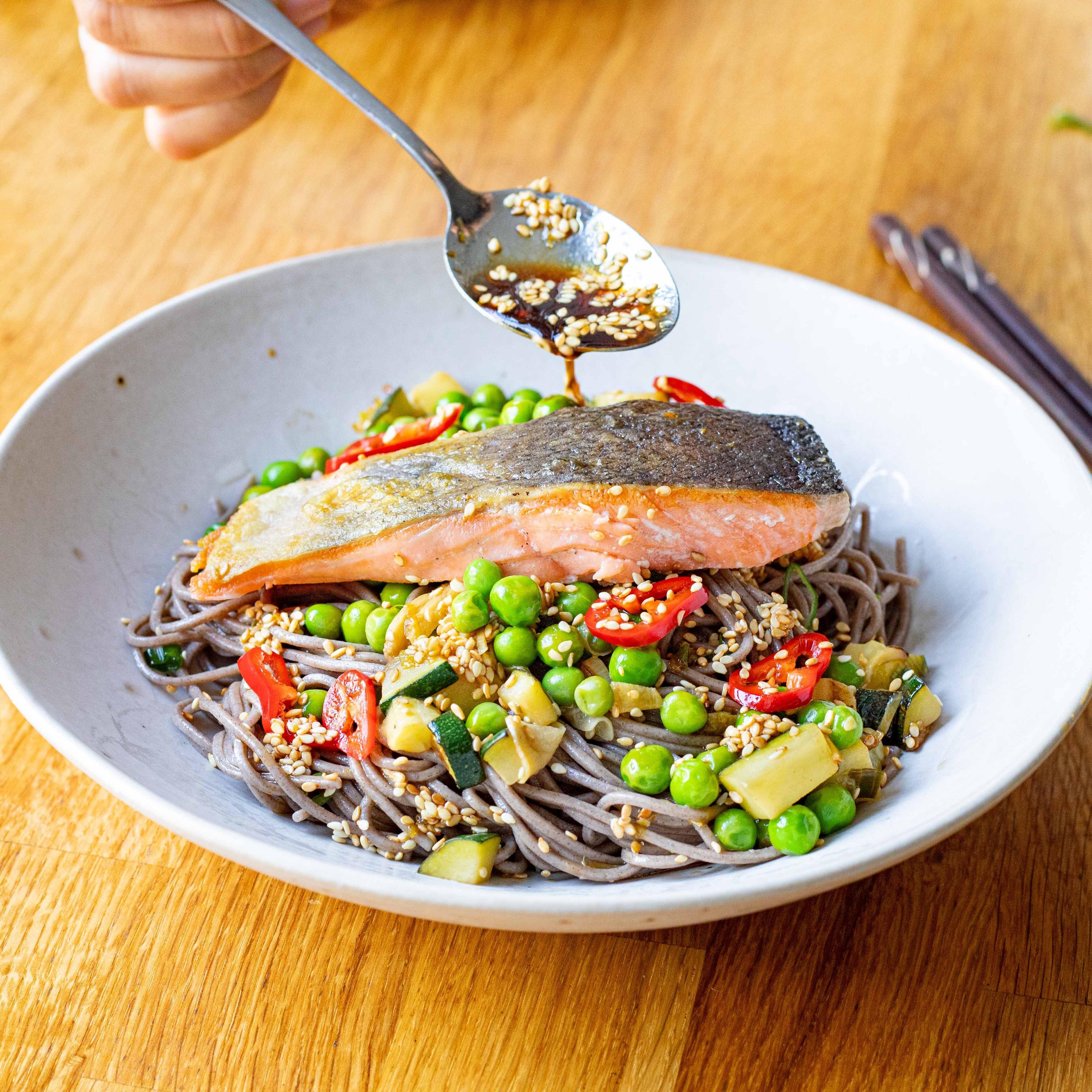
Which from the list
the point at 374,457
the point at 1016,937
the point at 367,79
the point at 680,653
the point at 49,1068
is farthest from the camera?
the point at 367,79

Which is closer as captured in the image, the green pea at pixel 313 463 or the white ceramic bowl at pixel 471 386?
the white ceramic bowl at pixel 471 386

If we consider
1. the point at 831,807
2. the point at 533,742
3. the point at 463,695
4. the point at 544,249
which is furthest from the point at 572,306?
A: the point at 831,807

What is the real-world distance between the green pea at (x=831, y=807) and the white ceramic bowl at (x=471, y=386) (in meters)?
0.07

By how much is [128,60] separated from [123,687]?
2.29m

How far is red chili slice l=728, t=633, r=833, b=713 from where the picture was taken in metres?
3.08

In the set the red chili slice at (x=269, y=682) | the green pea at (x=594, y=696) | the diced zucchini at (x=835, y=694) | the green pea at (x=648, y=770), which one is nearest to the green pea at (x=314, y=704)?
the red chili slice at (x=269, y=682)

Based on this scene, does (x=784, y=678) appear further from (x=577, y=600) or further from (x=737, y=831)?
(x=577, y=600)

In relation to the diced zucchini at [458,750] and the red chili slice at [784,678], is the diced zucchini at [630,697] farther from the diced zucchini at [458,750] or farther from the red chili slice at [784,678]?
the diced zucchini at [458,750]

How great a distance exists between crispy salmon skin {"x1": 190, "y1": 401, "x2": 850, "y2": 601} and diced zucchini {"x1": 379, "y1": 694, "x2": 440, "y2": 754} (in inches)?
19.9

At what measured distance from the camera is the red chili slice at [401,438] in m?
3.87

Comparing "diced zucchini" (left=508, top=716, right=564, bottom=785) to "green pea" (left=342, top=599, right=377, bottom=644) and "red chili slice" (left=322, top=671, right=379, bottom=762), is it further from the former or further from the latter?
"green pea" (left=342, top=599, right=377, bottom=644)

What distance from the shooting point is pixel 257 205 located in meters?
5.79

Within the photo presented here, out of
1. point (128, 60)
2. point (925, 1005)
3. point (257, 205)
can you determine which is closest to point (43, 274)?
point (257, 205)

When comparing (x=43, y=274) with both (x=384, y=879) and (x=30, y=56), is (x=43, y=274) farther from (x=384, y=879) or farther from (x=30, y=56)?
(x=384, y=879)
